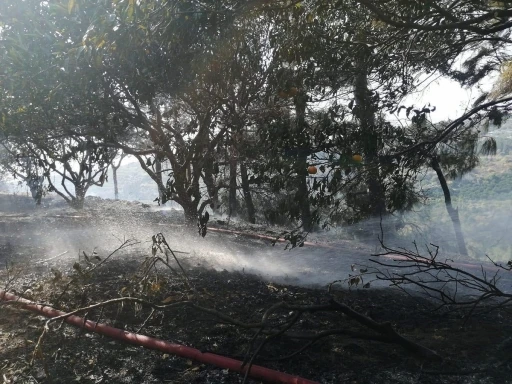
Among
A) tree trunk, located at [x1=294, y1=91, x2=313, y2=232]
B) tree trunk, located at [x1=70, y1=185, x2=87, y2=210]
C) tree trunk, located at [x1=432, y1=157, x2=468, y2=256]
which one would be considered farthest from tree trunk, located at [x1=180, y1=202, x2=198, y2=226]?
tree trunk, located at [x1=70, y1=185, x2=87, y2=210]

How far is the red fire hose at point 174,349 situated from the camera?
3.14 metres

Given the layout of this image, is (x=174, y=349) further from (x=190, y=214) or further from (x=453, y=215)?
(x=453, y=215)

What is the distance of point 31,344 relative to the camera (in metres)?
4.11

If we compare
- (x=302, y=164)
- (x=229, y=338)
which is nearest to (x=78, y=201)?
(x=302, y=164)

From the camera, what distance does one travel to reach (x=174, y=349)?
3.71 metres

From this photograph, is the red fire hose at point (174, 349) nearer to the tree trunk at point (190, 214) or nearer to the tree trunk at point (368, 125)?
the tree trunk at point (368, 125)

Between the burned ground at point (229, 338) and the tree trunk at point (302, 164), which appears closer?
the burned ground at point (229, 338)

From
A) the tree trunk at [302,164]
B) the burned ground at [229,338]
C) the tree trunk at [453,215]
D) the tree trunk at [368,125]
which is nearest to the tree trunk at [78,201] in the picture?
the tree trunk at [453,215]

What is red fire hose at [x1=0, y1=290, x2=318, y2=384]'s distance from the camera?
314cm

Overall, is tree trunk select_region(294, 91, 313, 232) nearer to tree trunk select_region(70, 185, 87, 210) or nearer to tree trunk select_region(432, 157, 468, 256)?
tree trunk select_region(432, 157, 468, 256)

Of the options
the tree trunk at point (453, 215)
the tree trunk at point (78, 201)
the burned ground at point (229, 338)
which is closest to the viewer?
the burned ground at point (229, 338)

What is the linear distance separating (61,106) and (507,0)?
6168 millimetres

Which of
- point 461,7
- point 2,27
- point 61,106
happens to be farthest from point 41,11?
point 461,7

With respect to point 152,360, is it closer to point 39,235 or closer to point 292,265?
point 292,265
